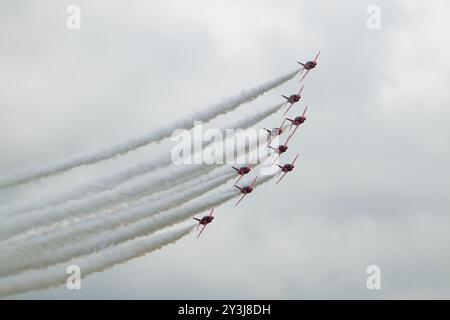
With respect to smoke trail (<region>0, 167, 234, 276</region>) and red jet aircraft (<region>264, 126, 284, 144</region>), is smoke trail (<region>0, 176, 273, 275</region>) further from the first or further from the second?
red jet aircraft (<region>264, 126, 284, 144</region>)

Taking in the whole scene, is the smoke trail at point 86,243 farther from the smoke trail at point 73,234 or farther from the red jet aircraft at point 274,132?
the red jet aircraft at point 274,132

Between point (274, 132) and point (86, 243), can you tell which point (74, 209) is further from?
point (274, 132)

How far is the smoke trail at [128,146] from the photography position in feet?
337

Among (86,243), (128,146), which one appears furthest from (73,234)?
(128,146)

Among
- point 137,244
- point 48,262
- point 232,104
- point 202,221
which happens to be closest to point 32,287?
point 48,262

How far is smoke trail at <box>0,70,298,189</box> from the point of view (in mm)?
102812

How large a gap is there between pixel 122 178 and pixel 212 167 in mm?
9739

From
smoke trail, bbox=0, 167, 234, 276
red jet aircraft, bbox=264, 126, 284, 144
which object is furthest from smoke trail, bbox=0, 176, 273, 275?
red jet aircraft, bbox=264, 126, 284, 144

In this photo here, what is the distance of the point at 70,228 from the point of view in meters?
101

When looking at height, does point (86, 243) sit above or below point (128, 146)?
below

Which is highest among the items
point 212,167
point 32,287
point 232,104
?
point 232,104

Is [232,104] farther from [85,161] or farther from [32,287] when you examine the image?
[32,287]

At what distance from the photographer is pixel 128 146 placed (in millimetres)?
102875

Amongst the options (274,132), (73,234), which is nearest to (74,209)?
(73,234)
